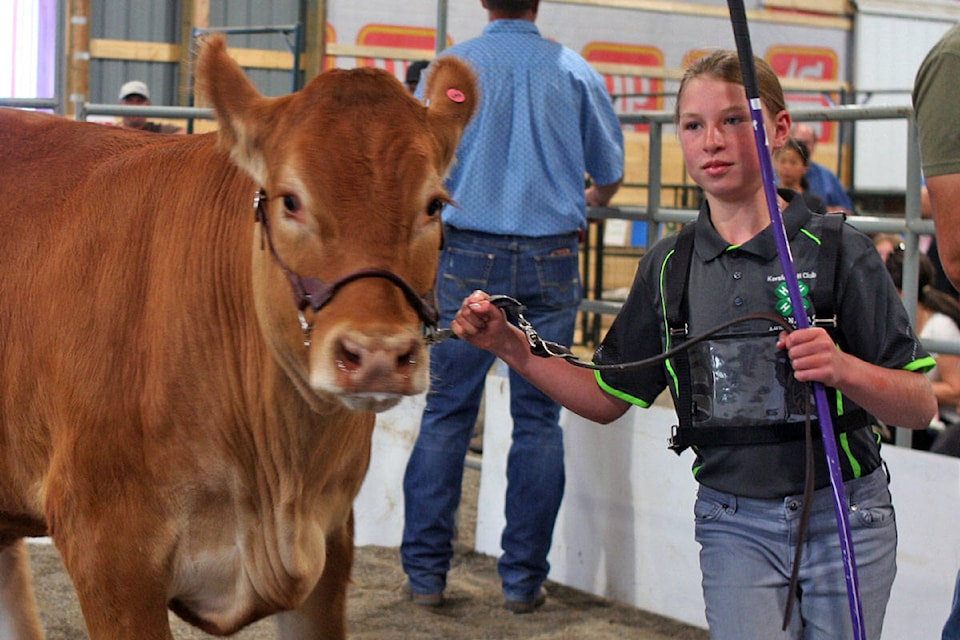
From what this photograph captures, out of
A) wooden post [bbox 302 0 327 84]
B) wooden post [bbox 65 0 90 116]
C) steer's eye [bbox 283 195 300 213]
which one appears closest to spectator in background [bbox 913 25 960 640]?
steer's eye [bbox 283 195 300 213]

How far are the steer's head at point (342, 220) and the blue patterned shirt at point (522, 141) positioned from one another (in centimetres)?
185

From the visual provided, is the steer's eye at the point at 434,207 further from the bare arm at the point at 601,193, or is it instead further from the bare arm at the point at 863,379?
the bare arm at the point at 601,193

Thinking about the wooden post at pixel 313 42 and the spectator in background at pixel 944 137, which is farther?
the wooden post at pixel 313 42

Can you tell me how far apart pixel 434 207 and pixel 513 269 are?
6.56 feet

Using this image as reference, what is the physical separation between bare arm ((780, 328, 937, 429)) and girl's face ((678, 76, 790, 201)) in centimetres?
37

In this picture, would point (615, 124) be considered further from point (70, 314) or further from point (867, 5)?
point (867, 5)

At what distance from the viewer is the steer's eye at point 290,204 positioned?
7.68 feet

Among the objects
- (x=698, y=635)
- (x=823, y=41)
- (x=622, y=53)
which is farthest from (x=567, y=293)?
(x=823, y=41)

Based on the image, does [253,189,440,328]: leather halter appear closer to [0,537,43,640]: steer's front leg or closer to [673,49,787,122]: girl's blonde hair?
[673,49,787,122]: girl's blonde hair

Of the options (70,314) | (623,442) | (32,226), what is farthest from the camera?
(623,442)

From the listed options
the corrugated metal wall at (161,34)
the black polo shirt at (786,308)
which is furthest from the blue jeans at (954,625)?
the corrugated metal wall at (161,34)

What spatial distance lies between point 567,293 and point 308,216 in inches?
90.6

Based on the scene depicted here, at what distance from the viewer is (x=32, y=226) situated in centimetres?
289

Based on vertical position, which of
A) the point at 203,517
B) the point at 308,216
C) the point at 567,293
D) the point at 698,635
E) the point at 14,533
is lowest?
the point at 698,635
